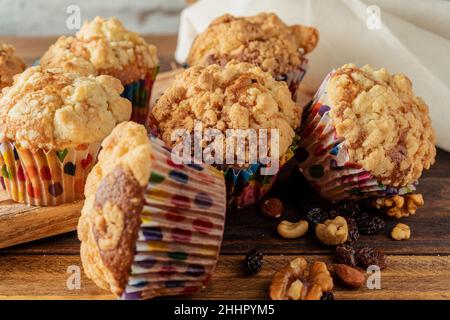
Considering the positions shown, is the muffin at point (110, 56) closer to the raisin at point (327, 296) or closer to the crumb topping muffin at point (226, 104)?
the crumb topping muffin at point (226, 104)

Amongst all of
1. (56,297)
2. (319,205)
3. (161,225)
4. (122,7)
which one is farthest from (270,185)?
(122,7)

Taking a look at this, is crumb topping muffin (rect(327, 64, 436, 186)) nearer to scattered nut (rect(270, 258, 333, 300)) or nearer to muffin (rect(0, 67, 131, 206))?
scattered nut (rect(270, 258, 333, 300))

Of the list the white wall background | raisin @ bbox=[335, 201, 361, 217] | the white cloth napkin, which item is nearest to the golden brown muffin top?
raisin @ bbox=[335, 201, 361, 217]

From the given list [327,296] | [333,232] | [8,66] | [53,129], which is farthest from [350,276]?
[8,66]

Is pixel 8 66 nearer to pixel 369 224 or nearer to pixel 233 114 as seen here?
pixel 233 114
